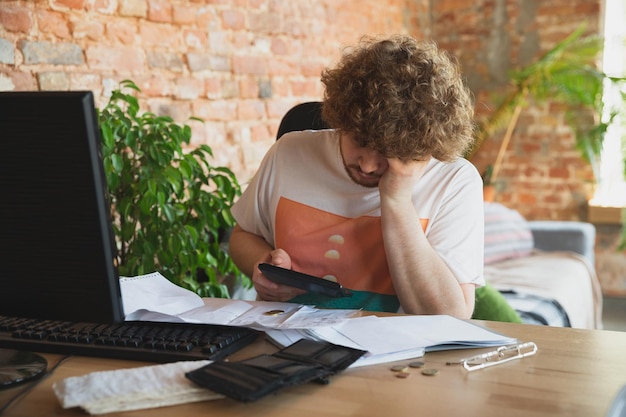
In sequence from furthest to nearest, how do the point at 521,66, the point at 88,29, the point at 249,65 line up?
the point at 521,66
the point at 249,65
the point at 88,29

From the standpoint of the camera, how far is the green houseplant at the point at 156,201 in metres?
2.13

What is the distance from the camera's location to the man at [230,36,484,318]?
1.54 metres

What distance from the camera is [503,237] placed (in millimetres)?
3988

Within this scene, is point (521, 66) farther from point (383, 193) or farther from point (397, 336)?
point (397, 336)

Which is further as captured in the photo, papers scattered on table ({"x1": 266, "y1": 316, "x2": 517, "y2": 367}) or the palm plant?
the palm plant

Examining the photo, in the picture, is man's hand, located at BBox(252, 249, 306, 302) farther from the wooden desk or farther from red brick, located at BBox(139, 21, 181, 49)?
red brick, located at BBox(139, 21, 181, 49)

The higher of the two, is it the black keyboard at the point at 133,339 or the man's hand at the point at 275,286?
the black keyboard at the point at 133,339

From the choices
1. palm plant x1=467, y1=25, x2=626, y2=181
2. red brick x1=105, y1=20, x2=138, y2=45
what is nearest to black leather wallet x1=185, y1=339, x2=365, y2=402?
red brick x1=105, y1=20, x2=138, y2=45

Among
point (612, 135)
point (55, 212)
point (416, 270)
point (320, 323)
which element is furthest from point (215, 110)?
point (612, 135)

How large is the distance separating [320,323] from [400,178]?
46 cm

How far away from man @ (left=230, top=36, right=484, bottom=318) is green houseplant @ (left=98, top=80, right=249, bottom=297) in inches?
14.6

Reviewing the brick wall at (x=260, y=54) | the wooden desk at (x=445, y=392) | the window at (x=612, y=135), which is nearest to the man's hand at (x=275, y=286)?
the wooden desk at (x=445, y=392)

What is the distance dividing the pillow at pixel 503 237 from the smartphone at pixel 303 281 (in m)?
2.61

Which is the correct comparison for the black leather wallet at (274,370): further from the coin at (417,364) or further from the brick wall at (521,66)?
the brick wall at (521,66)
